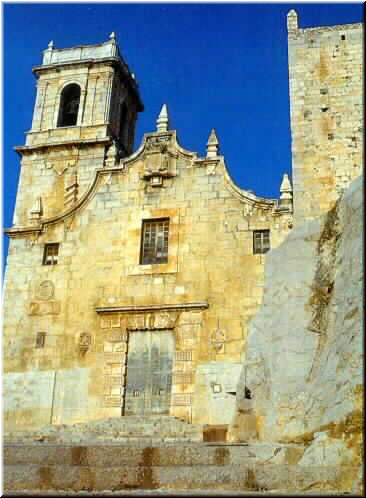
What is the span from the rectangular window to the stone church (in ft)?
0.12

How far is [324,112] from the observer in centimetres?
2000

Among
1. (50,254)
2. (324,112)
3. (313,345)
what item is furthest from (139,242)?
(313,345)

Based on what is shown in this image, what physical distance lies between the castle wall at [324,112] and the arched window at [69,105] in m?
10.3

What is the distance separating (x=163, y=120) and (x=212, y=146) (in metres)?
2.20

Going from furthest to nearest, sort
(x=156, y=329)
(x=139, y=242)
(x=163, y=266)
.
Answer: (x=139, y=242)
(x=163, y=266)
(x=156, y=329)

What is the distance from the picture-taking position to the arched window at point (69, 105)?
90.2ft

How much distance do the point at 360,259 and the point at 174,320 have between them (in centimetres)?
947

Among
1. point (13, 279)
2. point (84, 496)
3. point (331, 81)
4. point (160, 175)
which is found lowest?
point (84, 496)

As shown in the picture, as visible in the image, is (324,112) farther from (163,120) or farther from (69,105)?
(69,105)

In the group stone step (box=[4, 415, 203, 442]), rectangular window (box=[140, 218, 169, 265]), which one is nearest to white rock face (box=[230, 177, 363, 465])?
stone step (box=[4, 415, 203, 442])

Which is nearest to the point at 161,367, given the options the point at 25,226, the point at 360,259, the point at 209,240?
A: the point at 209,240

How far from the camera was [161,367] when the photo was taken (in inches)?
787

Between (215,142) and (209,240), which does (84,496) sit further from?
(215,142)

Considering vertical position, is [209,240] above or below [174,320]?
above
